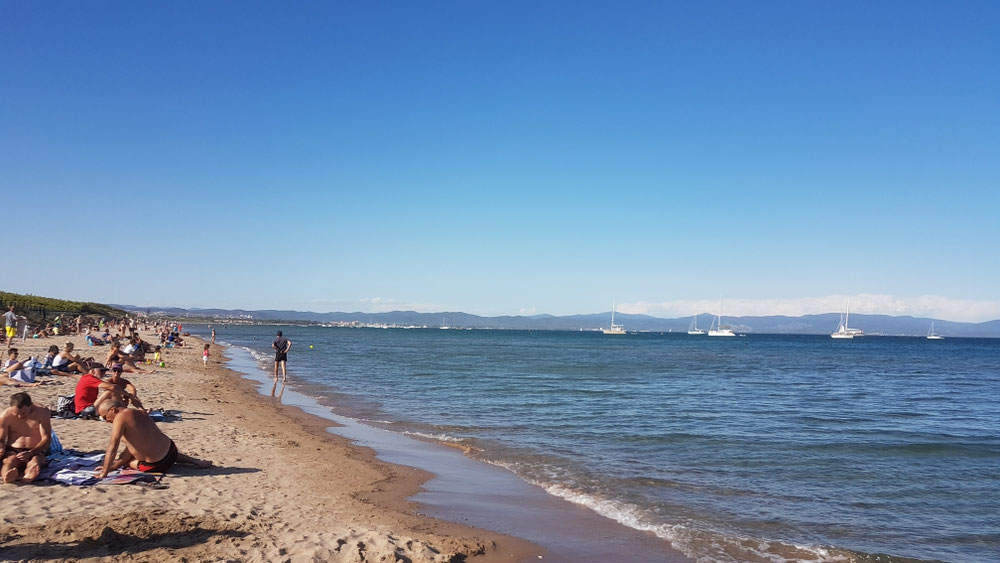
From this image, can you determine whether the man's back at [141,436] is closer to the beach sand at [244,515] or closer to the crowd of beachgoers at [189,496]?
the crowd of beachgoers at [189,496]

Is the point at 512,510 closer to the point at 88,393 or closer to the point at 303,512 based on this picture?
the point at 303,512

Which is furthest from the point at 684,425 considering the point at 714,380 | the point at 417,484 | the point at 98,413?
the point at 714,380

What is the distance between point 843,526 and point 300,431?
10.7 metres

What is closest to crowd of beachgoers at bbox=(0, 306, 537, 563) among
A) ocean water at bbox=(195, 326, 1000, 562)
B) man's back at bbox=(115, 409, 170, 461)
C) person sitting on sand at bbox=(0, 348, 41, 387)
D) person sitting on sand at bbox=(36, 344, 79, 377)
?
man's back at bbox=(115, 409, 170, 461)

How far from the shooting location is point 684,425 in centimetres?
1689

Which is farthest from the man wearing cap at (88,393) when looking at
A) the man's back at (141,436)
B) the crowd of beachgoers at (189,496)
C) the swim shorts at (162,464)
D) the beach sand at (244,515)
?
the man's back at (141,436)

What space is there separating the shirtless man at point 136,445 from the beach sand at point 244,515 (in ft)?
1.00

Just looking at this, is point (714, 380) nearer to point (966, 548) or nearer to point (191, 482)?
point (966, 548)

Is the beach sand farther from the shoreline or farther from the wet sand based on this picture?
the shoreline

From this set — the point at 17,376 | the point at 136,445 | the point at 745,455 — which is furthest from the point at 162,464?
the point at 745,455

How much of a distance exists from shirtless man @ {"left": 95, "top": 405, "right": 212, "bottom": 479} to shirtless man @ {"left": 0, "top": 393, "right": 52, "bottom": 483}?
672mm

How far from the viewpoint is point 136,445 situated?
7965mm

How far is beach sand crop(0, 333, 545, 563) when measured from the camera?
5953mm

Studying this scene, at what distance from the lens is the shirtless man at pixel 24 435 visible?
24.3 feet
